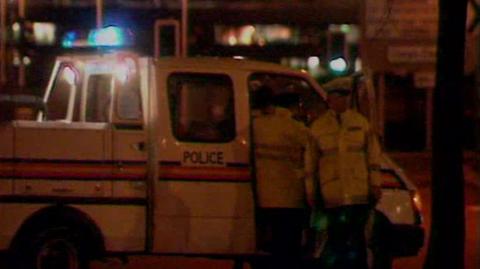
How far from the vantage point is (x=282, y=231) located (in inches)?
371

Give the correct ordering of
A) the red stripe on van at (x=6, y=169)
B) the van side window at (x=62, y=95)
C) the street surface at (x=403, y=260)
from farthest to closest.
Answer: the street surface at (x=403, y=260) → the van side window at (x=62, y=95) → the red stripe on van at (x=6, y=169)

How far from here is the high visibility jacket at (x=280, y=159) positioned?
30.4 ft

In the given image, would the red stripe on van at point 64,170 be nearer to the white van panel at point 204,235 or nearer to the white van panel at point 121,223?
the white van panel at point 121,223

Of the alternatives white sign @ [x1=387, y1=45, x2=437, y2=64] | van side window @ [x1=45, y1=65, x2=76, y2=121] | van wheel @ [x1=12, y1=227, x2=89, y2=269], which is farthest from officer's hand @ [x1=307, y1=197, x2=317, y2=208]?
white sign @ [x1=387, y1=45, x2=437, y2=64]

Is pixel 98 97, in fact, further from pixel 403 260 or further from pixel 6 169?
pixel 403 260

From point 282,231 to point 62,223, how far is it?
171 centimetres

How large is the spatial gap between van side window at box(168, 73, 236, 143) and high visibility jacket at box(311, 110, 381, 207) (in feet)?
3.17

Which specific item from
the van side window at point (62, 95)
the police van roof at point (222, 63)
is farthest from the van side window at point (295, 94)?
the van side window at point (62, 95)

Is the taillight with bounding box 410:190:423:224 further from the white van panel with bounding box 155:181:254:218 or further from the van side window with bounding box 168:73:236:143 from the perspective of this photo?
the van side window with bounding box 168:73:236:143

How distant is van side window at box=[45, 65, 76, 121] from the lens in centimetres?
1030

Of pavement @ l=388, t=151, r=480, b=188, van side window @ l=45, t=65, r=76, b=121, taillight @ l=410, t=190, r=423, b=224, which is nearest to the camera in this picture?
taillight @ l=410, t=190, r=423, b=224

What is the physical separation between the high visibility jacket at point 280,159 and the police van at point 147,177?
127mm

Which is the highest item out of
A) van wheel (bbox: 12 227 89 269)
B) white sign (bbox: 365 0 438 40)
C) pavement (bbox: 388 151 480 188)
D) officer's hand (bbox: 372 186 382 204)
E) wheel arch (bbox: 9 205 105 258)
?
white sign (bbox: 365 0 438 40)

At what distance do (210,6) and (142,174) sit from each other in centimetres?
2073
